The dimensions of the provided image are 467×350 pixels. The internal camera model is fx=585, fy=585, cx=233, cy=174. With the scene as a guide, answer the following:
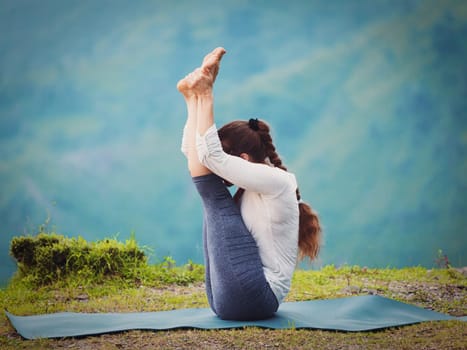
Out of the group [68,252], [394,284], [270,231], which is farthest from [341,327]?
[68,252]

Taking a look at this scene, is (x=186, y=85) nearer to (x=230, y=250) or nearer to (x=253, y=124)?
(x=253, y=124)

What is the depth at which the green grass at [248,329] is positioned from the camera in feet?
9.57

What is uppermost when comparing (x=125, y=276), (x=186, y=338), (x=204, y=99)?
(x=204, y=99)

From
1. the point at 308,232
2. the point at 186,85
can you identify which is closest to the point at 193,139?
the point at 186,85

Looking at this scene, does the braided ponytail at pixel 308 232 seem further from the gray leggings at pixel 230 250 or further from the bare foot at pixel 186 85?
the bare foot at pixel 186 85

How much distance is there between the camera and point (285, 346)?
282 cm

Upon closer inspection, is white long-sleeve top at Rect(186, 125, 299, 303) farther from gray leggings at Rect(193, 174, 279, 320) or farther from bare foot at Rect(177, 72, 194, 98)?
bare foot at Rect(177, 72, 194, 98)

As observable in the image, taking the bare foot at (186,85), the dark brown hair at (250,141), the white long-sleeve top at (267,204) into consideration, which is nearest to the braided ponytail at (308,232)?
the dark brown hair at (250,141)

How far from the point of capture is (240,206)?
318 centimetres

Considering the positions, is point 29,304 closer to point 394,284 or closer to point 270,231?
point 270,231

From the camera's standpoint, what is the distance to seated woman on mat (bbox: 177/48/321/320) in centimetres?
296

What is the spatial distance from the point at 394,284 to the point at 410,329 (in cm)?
187

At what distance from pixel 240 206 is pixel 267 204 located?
0.18 m

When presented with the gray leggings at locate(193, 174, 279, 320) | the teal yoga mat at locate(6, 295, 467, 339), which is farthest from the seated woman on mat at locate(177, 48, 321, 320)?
the teal yoga mat at locate(6, 295, 467, 339)
